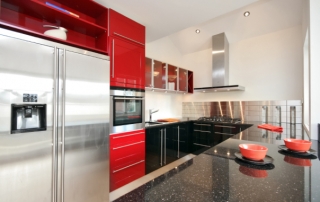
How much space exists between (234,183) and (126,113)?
63.4 inches

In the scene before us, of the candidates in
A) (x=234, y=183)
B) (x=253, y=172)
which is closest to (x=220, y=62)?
(x=253, y=172)

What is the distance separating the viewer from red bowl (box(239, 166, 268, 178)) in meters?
0.73

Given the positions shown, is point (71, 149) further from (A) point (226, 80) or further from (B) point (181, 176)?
(A) point (226, 80)

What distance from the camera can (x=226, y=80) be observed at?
3.62 metres

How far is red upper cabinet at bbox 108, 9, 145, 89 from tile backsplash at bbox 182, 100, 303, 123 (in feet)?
7.73

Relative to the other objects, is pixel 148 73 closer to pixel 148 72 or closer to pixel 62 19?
pixel 148 72

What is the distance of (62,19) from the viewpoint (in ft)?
5.42

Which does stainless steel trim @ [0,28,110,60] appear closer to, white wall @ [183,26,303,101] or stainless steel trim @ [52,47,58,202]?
stainless steel trim @ [52,47,58,202]

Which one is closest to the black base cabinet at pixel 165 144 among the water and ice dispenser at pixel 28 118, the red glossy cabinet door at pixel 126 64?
the red glossy cabinet door at pixel 126 64

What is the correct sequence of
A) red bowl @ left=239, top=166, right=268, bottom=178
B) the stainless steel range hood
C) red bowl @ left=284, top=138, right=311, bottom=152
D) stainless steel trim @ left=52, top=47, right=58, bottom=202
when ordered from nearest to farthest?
red bowl @ left=239, top=166, right=268, bottom=178 → red bowl @ left=284, top=138, right=311, bottom=152 → stainless steel trim @ left=52, top=47, right=58, bottom=202 → the stainless steel range hood

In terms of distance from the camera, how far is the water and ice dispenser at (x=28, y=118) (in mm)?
1168

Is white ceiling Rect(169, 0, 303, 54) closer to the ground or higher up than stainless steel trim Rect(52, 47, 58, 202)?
higher up

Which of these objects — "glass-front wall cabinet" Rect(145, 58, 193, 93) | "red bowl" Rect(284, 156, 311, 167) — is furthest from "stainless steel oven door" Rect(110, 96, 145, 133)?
"red bowl" Rect(284, 156, 311, 167)

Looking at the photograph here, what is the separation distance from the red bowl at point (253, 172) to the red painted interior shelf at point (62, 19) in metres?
1.70
